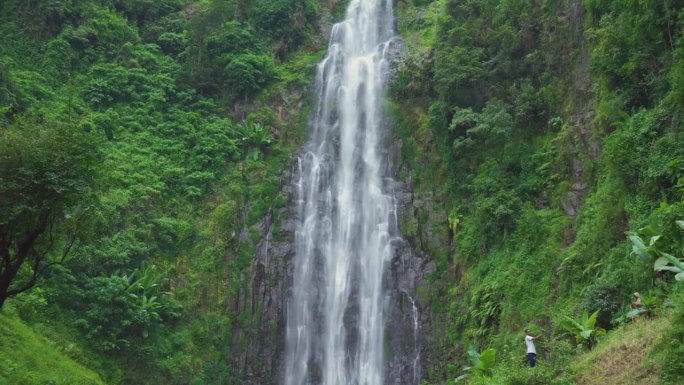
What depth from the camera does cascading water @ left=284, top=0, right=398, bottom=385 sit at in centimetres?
2184

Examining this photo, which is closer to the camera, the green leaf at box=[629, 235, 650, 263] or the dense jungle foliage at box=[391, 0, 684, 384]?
the green leaf at box=[629, 235, 650, 263]

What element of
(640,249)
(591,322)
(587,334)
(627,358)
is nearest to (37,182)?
(627,358)

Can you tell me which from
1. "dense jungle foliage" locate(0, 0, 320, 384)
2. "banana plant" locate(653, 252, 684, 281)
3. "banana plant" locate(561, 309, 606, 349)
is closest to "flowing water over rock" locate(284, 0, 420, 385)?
"dense jungle foliage" locate(0, 0, 320, 384)

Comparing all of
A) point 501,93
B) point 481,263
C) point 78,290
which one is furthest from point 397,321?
point 78,290

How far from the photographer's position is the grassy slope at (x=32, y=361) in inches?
520

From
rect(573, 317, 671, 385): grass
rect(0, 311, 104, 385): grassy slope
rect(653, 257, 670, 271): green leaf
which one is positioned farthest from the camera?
rect(0, 311, 104, 385): grassy slope

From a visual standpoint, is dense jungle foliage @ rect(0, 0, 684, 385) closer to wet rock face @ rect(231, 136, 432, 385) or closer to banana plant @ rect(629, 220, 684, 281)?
banana plant @ rect(629, 220, 684, 281)

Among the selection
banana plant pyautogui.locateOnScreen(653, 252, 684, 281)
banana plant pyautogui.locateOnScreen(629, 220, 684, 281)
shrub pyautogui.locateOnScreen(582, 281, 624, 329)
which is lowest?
shrub pyautogui.locateOnScreen(582, 281, 624, 329)

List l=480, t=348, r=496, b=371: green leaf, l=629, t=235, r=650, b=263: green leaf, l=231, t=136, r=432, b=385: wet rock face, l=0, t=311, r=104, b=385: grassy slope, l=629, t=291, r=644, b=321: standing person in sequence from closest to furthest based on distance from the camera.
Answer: l=629, t=291, r=644, b=321: standing person < l=629, t=235, r=650, b=263: green leaf < l=0, t=311, r=104, b=385: grassy slope < l=480, t=348, r=496, b=371: green leaf < l=231, t=136, r=432, b=385: wet rock face

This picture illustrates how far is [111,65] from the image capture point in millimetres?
29016

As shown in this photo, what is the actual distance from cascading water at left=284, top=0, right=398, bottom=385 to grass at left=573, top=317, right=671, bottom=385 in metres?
10.7

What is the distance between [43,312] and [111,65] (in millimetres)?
15096

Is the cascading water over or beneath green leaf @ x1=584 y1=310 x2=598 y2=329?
over

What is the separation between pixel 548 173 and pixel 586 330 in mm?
7618
